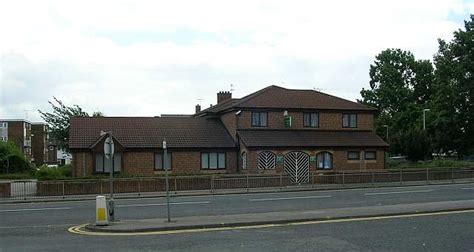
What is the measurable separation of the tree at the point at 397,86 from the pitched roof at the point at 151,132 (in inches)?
1577

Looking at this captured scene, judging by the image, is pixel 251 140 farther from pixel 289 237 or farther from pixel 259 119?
pixel 289 237

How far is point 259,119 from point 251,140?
8.63ft

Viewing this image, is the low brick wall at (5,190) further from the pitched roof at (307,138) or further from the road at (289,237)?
the pitched roof at (307,138)

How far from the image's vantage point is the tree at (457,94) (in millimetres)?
54062

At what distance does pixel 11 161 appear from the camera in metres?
58.8

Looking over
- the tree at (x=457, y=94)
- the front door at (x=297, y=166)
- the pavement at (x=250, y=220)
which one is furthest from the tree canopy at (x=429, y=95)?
the pavement at (x=250, y=220)

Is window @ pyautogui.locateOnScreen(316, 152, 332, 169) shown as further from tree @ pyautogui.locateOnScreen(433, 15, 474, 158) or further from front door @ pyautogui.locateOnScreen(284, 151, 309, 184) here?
tree @ pyautogui.locateOnScreen(433, 15, 474, 158)

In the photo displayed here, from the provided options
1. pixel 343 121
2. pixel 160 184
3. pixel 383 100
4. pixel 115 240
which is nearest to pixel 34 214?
pixel 115 240

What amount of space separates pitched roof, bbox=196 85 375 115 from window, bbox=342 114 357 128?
68 cm

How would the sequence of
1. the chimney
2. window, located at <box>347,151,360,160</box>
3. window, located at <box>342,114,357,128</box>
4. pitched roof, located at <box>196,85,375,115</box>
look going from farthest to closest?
1. the chimney
2. window, located at <box>342,114,357,128</box>
3. window, located at <box>347,151,360,160</box>
4. pitched roof, located at <box>196,85,375,115</box>

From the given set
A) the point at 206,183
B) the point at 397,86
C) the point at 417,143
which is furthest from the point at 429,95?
the point at 206,183

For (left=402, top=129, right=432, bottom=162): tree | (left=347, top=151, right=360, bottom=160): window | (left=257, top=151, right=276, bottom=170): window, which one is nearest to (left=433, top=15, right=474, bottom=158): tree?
(left=402, top=129, right=432, bottom=162): tree

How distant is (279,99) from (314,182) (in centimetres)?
876

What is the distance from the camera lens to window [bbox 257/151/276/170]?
40.1 meters
